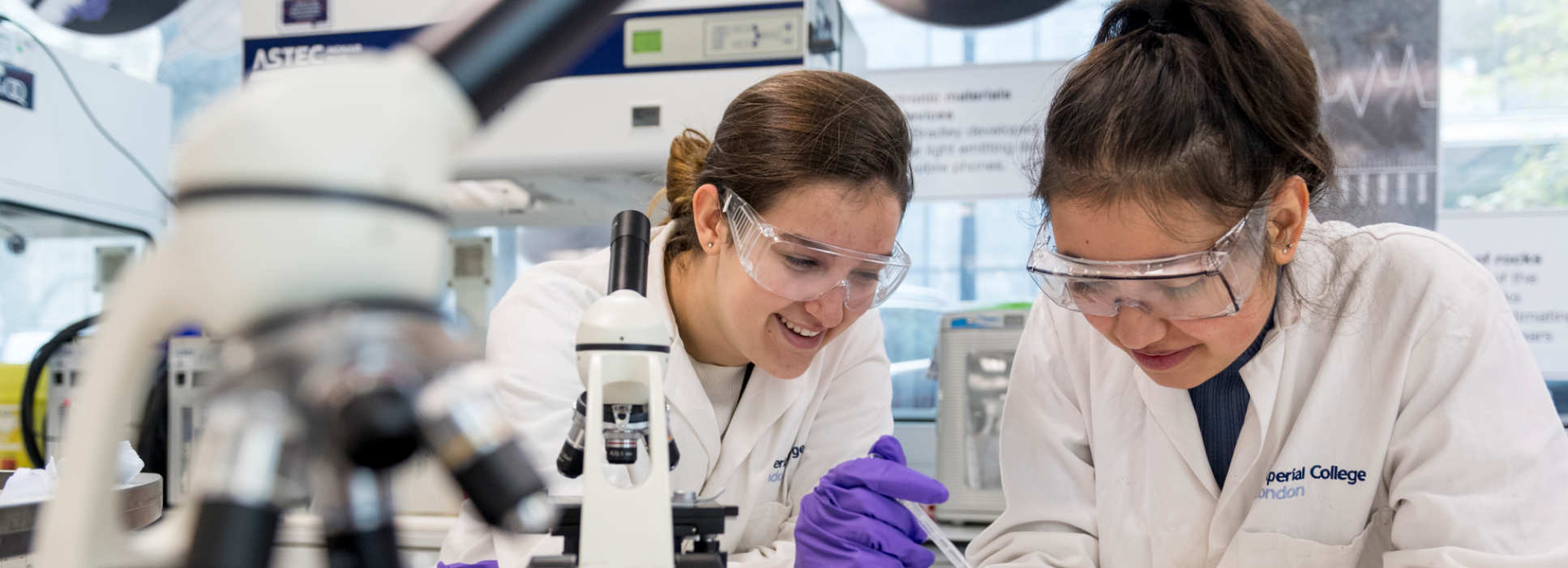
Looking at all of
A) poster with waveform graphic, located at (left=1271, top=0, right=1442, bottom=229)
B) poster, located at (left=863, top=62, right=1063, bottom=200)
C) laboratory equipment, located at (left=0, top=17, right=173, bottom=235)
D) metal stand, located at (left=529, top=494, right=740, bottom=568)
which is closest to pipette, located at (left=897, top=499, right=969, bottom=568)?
metal stand, located at (left=529, top=494, right=740, bottom=568)

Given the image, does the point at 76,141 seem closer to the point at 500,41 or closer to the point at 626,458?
the point at 626,458

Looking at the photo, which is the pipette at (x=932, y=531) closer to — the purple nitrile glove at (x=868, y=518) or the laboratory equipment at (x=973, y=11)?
the purple nitrile glove at (x=868, y=518)

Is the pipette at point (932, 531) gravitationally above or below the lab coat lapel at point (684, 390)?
below

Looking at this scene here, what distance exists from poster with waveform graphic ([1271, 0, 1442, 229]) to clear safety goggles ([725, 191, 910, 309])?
2.26m

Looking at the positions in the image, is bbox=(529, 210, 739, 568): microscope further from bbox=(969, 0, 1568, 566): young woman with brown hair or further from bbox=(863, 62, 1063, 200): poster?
bbox=(863, 62, 1063, 200): poster

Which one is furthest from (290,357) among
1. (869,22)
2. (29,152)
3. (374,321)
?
(869,22)

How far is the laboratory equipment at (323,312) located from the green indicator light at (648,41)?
7.60ft

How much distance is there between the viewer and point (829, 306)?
1.60 m

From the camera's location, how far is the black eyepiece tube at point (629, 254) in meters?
1.00

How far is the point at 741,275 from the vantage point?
1.66 metres

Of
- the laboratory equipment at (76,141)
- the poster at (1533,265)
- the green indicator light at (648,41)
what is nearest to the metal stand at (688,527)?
the green indicator light at (648,41)

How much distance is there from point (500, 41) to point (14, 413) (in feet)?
10.6

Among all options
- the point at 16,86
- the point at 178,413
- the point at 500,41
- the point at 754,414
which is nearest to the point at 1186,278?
the point at 754,414

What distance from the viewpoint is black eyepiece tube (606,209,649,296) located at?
1.00 meters
